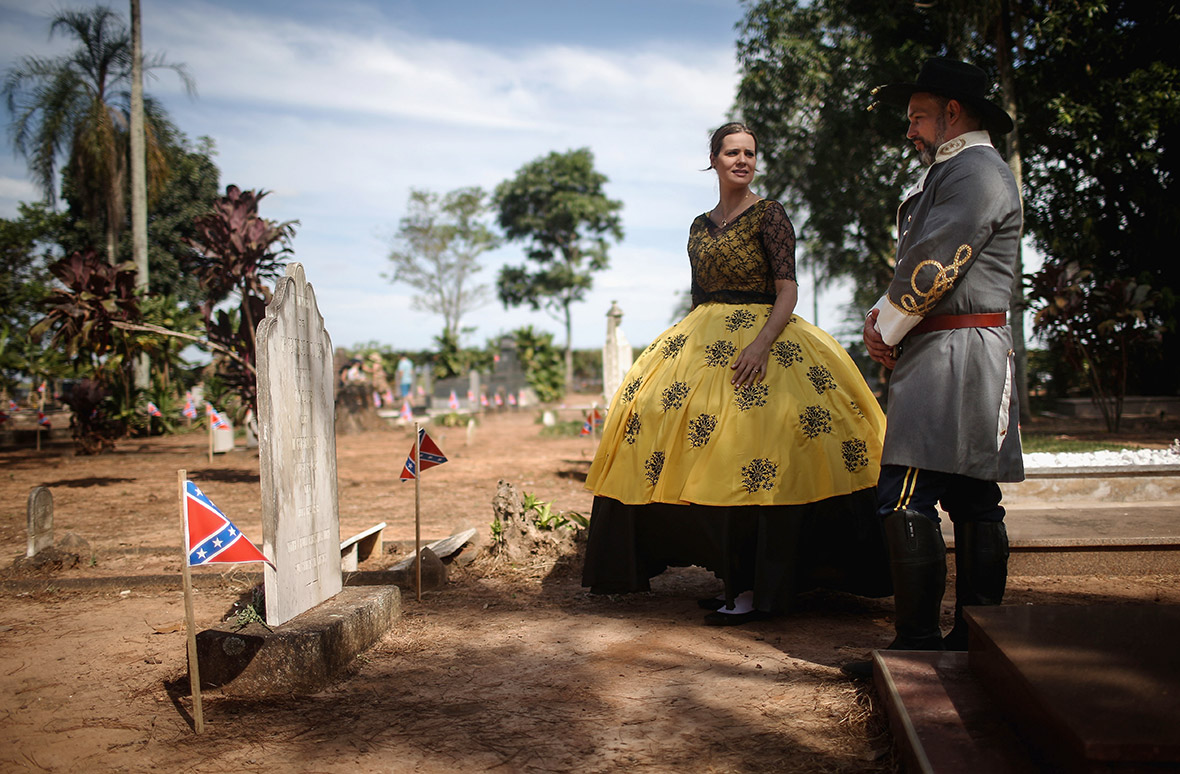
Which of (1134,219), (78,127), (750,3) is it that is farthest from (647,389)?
(78,127)

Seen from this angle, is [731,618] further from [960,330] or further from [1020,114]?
[1020,114]

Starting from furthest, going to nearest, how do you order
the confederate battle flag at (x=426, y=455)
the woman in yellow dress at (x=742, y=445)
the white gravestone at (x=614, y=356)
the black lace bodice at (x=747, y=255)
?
1. the white gravestone at (x=614, y=356)
2. the confederate battle flag at (x=426, y=455)
3. the black lace bodice at (x=747, y=255)
4. the woman in yellow dress at (x=742, y=445)

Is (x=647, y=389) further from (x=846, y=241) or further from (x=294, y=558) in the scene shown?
(x=846, y=241)

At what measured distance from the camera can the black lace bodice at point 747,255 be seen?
339cm

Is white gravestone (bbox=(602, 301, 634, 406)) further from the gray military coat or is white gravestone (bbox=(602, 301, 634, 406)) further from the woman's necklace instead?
the gray military coat

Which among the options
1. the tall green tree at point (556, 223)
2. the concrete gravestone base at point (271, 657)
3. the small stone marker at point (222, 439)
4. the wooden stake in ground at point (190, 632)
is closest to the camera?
the wooden stake in ground at point (190, 632)

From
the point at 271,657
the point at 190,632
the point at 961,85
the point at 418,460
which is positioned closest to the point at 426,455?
the point at 418,460

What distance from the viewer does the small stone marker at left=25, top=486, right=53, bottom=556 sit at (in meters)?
5.02

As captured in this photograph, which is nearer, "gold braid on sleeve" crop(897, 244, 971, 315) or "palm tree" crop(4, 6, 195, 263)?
"gold braid on sleeve" crop(897, 244, 971, 315)

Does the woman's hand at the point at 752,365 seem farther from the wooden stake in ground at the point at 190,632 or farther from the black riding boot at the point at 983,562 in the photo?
the wooden stake in ground at the point at 190,632

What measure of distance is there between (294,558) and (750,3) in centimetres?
2030

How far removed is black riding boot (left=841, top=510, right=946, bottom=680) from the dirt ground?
0.29 meters

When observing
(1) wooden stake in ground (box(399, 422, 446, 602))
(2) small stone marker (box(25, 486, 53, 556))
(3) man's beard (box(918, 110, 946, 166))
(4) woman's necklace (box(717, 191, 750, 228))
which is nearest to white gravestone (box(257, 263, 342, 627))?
(1) wooden stake in ground (box(399, 422, 446, 602))

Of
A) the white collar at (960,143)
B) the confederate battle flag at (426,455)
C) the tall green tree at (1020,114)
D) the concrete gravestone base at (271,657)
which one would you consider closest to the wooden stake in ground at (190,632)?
the concrete gravestone base at (271,657)
